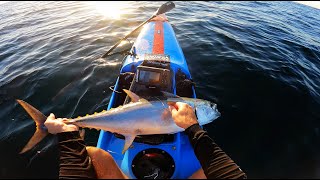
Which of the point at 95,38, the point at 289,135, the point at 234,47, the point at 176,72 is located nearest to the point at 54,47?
the point at 95,38

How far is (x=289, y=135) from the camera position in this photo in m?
5.21

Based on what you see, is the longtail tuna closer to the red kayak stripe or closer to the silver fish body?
the silver fish body

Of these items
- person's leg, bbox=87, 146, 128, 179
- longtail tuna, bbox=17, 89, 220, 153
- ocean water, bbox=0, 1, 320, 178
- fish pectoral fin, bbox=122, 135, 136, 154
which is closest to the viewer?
person's leg, bbox=87, 146, 128, 179

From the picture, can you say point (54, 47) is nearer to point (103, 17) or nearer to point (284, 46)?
Result: point (103, 17)

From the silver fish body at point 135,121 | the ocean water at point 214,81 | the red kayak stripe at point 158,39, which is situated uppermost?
the red kayak stripe at point 158,39

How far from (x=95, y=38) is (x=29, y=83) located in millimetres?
4244

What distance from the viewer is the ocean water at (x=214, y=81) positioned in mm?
4855

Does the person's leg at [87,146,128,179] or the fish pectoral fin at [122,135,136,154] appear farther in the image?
the fish pectoral fin at [122,135,136,154]

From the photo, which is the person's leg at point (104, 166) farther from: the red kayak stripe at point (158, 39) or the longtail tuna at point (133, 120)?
the red kayak stripe at point (158, 39)

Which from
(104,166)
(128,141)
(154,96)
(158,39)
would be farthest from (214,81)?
(104,166)

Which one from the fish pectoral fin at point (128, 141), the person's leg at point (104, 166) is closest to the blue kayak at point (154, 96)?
the fish pectoral fin at point (128, 141)

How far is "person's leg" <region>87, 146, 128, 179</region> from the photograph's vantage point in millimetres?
2943

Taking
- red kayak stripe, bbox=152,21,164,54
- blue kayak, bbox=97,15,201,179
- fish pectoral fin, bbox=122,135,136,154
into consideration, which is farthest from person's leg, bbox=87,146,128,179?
red kayak stripe, bbox=152,21,164,54

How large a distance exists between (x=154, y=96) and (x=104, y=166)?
5.30ft
